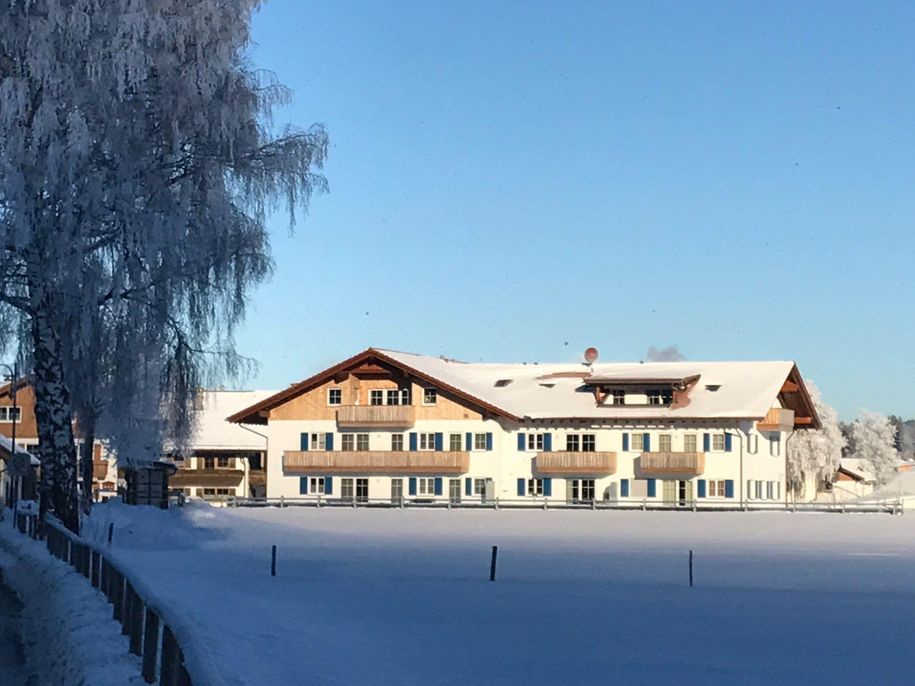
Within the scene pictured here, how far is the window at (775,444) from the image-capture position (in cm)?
7256

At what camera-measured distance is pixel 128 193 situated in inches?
909

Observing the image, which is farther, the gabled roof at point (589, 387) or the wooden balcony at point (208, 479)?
the wooden balcony at point (208, 479)

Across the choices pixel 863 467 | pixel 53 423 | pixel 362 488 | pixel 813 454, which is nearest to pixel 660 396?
pixel 362 488

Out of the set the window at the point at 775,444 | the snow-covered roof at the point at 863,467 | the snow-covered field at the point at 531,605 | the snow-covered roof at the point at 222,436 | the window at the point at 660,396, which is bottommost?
the snow-covered field at the point at 531,605

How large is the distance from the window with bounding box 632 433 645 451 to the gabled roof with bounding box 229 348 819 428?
99 cm

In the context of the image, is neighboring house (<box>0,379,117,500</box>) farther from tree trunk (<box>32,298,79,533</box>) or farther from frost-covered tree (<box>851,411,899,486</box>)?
frost-covered tree (<box>851,411,899,486</box>)

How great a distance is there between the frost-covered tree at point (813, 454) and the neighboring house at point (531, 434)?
1391 cm

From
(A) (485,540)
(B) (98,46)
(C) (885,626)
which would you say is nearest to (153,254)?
(B) (98,46)

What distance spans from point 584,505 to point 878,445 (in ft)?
290

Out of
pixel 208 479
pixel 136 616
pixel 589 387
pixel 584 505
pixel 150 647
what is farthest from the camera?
pixel 208 479

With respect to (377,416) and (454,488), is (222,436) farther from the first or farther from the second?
(454,488)

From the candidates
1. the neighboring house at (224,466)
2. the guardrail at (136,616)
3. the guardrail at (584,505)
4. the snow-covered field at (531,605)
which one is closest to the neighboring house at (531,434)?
the guardrail at (584,505)

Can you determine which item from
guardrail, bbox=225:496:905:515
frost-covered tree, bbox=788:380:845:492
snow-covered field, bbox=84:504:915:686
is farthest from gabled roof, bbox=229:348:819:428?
snow-covered field, bbox=84:504:915:686

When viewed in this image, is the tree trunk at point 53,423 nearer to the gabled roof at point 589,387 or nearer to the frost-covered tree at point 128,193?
the frost-covered tree at point 128,193
